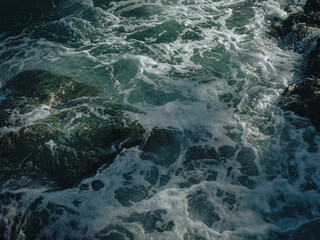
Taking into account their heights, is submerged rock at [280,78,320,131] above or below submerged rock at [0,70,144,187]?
above

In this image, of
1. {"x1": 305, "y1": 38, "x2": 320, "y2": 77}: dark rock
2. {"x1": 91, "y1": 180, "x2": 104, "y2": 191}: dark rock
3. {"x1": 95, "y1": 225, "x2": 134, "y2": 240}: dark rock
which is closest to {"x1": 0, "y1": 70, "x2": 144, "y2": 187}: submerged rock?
{"x1": 91, "y1": 180, "x2": 104, "y2": 191}: dark rock

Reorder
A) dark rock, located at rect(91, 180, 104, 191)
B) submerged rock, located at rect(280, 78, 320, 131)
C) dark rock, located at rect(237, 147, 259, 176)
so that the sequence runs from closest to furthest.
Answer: dark rock, located at rect(91, 180, 104, 191)
dark rock, located at rect(237, 147, 259, 176)
submerged rock, located at rect(280, 78, 320, 131)

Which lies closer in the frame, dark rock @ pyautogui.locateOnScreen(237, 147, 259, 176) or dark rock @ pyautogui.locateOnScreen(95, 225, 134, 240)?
dark rock @ pyautogui.locateOnScreen(95, 225, 134, 240)

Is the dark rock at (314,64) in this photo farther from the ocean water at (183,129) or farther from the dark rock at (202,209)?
the dark rock at (202,209)

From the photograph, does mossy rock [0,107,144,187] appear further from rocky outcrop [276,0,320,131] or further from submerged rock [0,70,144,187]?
rocky outcrop [276,0,320,131]

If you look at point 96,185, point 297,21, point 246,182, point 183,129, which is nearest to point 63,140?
point 96,185

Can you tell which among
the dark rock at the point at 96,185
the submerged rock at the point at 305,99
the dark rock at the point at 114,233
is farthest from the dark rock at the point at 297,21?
the dark rock at the point at 114,233

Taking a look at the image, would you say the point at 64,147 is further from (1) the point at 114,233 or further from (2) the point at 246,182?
(2) the point at 246,182
